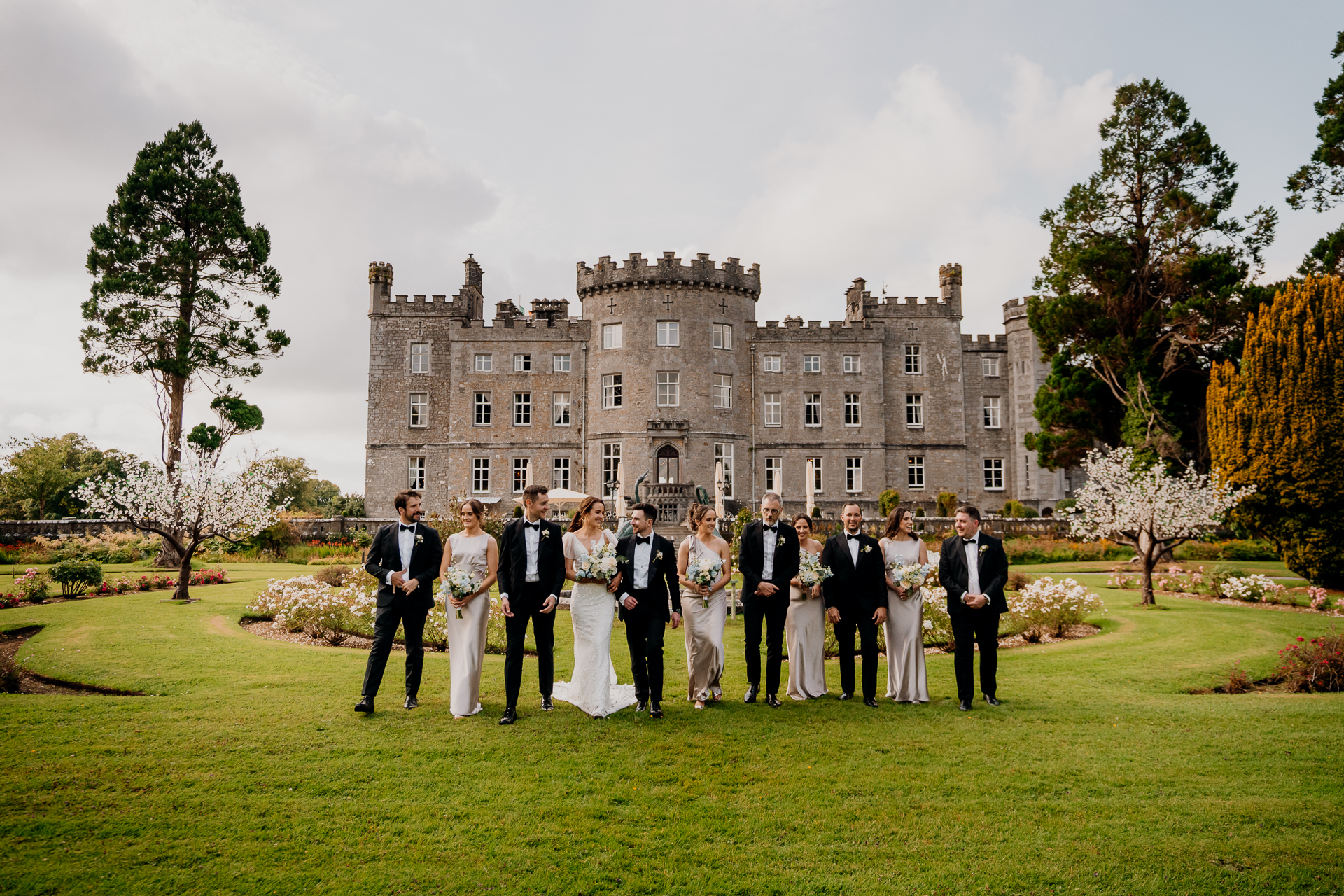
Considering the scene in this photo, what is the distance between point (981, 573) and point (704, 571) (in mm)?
2844

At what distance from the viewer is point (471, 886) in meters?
4.18

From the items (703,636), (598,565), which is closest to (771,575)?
→ (703,636)

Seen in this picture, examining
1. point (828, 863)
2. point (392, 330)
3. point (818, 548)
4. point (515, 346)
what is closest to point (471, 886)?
point (828, 863)

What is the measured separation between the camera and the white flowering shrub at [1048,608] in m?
12.2

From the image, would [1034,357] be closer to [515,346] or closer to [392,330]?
[515,346]

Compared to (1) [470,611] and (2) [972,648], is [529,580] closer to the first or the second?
(1) [470,611]

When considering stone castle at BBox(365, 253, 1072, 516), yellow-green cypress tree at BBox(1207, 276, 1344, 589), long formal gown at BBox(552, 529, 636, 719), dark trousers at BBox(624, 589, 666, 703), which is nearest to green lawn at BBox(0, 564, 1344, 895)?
long formal gown at BBox(552, 529, 636, 719)

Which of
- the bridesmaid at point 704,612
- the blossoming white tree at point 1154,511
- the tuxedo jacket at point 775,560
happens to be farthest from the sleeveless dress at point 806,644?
the blossoming white tree at point 1154,511

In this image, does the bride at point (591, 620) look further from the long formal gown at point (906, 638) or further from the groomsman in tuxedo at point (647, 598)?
the long formal gown at point (906, 638)

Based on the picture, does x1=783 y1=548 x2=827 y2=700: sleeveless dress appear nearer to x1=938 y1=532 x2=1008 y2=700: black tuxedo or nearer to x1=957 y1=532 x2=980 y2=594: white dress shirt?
x1=938 y1=532 x2=1008 y2=700: black tuxedo

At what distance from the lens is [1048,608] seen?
12.2 metres

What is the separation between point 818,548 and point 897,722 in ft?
6.56

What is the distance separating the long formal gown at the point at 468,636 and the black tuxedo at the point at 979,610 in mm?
4651

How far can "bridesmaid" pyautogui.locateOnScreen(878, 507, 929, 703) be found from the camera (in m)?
8.16
